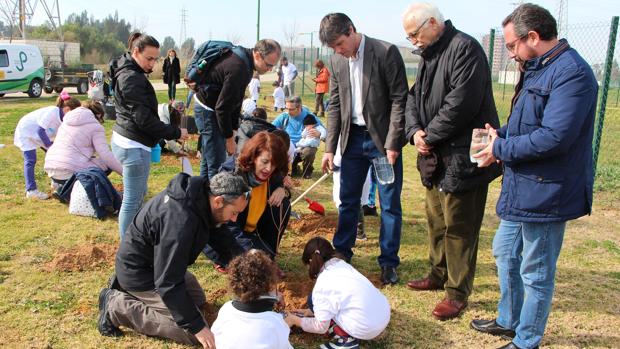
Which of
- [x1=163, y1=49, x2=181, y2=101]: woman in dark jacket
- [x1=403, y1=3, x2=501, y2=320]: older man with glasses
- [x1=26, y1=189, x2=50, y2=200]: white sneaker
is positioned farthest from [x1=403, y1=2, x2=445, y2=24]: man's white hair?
[x1=163, y1=49, x2=181, y2=101]: woman in dark jacket

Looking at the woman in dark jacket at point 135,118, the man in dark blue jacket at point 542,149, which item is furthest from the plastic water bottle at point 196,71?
the man in dark blue jacket at point 542,149

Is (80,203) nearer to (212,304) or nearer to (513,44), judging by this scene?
(212,304)

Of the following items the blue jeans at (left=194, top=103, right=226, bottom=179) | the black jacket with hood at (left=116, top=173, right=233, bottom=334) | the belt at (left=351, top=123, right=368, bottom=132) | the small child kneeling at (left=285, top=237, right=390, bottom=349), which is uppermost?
the belt at (left=351, top=123, right=368, bottom=132)

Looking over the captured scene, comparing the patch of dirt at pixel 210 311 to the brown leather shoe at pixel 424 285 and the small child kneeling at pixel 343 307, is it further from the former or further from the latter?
the brown leather shoe at pixel 424 285

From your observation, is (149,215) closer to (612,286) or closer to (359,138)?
(359,138)

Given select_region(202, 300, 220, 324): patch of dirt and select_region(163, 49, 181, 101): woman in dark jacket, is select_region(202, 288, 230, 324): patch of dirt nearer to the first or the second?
select_region(202, 300, 220, 324): patch of dirt

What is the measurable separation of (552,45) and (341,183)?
1.90 meters

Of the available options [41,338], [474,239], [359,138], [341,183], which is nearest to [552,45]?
[474,239]

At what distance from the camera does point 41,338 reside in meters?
3.06

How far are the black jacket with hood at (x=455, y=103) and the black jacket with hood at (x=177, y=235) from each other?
4.84ft

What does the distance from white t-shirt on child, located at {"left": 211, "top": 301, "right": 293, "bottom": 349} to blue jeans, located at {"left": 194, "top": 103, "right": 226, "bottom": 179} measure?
182 centimetres

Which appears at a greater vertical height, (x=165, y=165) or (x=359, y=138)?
(x=359, y=138)

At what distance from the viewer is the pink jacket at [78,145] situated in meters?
5.33

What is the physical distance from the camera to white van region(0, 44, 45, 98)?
1675 centimetres
